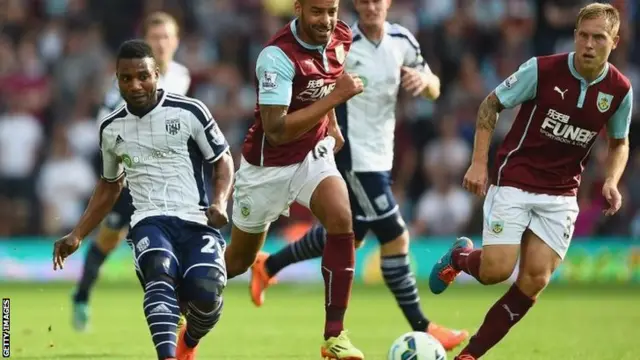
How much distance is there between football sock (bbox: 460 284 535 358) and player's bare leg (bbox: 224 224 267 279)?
5.64 ft

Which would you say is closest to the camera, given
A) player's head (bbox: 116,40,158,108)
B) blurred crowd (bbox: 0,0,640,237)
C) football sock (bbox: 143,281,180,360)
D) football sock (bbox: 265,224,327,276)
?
football sock (bbox: 143,281,180,360)

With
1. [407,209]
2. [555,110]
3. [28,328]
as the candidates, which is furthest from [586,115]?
[407,209]

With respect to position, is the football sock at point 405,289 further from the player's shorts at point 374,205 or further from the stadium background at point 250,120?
the stadium background at point 250,120

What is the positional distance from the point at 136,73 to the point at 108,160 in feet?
2.04

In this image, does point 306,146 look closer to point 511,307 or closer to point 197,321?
point 197,321

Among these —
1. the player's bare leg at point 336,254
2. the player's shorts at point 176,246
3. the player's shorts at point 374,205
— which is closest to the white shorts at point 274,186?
the player's bare leg at point 336,254

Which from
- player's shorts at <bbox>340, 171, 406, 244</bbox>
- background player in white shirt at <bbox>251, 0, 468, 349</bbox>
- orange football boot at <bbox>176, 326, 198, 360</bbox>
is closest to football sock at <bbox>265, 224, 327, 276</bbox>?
background player in white shirt at <bbox>251, 0, 468, 349</bbox>

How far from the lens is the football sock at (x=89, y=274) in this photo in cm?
1137

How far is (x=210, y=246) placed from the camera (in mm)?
7523

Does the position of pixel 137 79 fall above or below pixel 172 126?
above

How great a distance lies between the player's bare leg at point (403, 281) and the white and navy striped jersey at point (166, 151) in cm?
263

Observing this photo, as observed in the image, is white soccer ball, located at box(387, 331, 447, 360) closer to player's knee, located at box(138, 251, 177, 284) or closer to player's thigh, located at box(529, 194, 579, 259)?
player's thigh, located at box(529, 194, 579, 259)

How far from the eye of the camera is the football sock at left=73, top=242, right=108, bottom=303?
11.4 m

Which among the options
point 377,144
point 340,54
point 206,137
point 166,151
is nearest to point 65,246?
point 166,151
